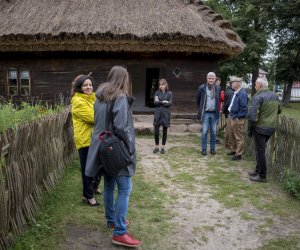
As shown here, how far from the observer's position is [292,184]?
5.54 m

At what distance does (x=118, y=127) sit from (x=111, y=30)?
327 inches

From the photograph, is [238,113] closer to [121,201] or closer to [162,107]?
[162,107]

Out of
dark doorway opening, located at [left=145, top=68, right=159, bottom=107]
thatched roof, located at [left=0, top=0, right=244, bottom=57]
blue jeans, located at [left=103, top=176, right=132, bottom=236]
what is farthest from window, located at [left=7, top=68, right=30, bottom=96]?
blue jeans, located at [left=103, top=176, right=132, bottom=236]

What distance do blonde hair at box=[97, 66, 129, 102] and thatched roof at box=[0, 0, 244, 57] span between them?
7739 millimetres

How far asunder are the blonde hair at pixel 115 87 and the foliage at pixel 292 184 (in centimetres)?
335

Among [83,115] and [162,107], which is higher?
[83,115]

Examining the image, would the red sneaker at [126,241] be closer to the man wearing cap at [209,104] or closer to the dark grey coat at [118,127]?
the dark grey coat at [118,127]

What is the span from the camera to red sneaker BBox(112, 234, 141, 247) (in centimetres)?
369

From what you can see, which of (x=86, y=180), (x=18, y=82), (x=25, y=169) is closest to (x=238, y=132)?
(x=86, y=180)

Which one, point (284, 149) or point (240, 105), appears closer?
point (284, 149)

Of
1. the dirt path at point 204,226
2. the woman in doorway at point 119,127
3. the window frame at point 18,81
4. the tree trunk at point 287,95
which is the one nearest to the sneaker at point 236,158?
the dirt path at point 204,226

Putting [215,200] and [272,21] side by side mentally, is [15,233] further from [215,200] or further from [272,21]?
[272,21]

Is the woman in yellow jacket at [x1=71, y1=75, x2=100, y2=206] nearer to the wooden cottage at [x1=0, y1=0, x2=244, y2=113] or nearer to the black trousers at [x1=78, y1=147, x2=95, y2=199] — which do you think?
the black trousers at [x1=78, y1=147, x2=95, y2=199]

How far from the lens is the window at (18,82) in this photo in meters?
12.8
